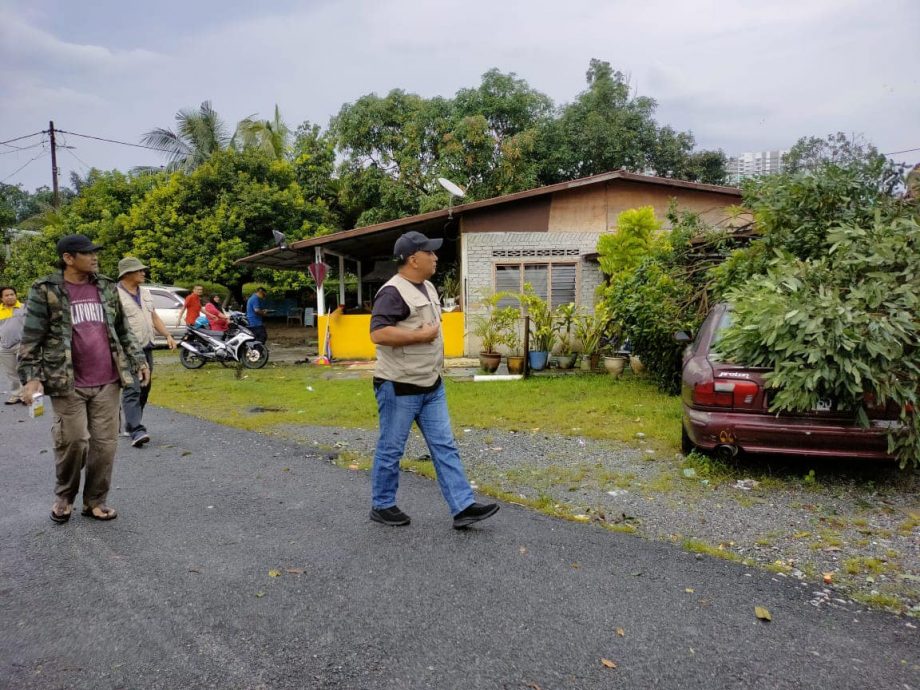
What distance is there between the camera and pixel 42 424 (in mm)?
8016

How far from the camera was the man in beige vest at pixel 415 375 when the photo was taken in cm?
407

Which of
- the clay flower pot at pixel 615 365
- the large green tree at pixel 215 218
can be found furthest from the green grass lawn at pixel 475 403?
the large green tree at pixel 215 218

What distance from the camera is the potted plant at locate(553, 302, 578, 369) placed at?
41.9ft

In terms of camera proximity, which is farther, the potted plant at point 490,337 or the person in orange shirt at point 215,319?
the person in orange shirt at point 215,319

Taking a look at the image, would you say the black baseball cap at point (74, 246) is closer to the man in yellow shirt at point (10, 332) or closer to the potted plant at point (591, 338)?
the man in yellow shirt at point (10, 332)

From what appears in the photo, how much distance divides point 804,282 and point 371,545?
→ 4027 millimetres

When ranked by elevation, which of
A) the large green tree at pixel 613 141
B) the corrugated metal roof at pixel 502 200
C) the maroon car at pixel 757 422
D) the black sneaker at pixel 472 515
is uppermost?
the large green tree at pixel 613 141

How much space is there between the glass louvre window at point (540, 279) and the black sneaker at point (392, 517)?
10825mm

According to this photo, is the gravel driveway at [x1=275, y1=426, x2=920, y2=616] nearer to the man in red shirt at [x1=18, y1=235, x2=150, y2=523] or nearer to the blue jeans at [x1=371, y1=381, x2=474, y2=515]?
the blue jeans at [x1=371, y1=381, x2=474, y2=515]

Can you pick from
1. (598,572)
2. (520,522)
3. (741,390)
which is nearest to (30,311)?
(520,522)

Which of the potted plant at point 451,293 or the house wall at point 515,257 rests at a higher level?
the house wall at point 515,257

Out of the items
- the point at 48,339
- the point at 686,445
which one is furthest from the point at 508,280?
the point at 48,339

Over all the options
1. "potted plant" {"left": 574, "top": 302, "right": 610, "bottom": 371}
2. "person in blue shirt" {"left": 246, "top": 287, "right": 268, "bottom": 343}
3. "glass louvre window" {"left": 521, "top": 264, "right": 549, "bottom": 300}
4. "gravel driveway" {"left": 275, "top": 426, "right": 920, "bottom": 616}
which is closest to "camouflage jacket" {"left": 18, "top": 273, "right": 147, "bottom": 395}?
"gravel driveway" {"left": 275, "top": 426, "right": 920, "bottom": 616}

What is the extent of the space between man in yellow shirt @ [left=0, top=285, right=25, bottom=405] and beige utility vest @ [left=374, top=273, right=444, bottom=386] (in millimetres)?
6112
